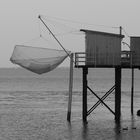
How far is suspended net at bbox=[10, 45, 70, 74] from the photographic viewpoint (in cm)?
4541

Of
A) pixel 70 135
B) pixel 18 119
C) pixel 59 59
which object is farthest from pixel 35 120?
pixel 70 135

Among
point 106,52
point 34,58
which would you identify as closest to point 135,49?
point 106,52

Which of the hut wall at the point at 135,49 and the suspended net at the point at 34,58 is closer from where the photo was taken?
the hut wall at the point at 135,49

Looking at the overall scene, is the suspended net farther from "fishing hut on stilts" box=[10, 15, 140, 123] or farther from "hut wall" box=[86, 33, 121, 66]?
"hut wall" box=[86, 33, 121, 66]

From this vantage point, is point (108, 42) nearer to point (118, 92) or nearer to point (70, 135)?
point (118, 92)

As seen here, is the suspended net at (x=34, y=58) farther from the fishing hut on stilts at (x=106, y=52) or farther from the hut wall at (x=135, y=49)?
the hut wall at (x=135, y=49)

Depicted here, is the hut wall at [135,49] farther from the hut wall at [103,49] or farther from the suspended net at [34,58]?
the suspended net at [34,58]

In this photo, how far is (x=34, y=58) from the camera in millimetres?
45500

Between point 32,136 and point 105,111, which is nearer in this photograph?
point 32,136

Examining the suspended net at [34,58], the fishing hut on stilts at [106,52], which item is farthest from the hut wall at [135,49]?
the suspended net at [34,58]

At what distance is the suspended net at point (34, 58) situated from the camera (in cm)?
4541

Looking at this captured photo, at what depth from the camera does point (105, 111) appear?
2409 inches

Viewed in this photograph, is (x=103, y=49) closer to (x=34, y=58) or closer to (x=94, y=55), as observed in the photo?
(x=94, y=55)

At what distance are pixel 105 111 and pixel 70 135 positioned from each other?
68.9ft
